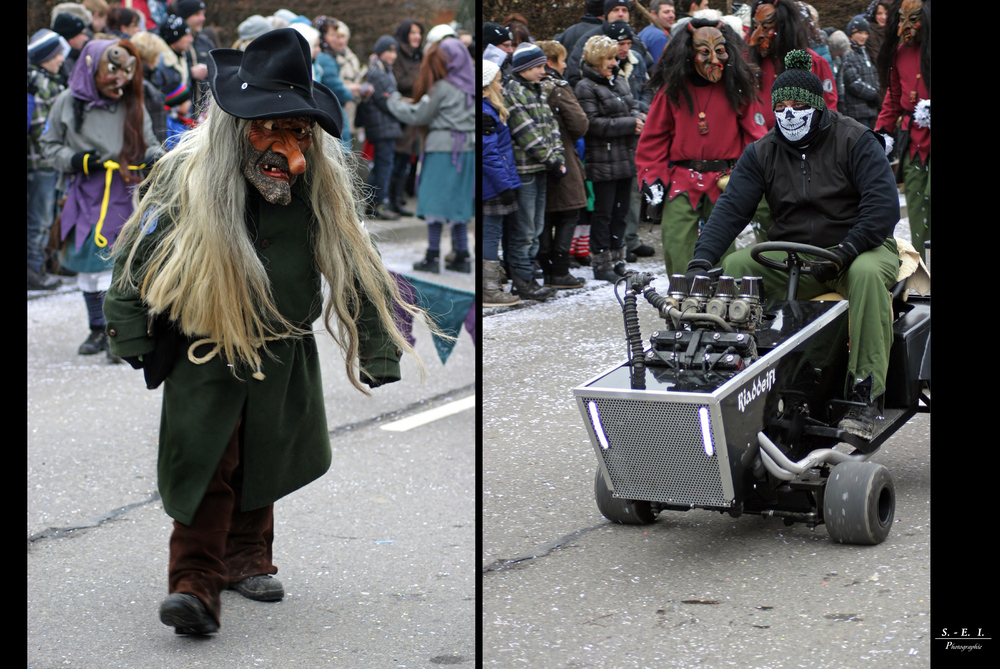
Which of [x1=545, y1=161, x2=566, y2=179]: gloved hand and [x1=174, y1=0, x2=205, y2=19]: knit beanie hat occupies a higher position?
[x1=174, y1=0, x2=205, y2=19]: knit beanie hat

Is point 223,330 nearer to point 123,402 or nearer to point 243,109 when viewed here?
point 243,109

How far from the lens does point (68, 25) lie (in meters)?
9.50

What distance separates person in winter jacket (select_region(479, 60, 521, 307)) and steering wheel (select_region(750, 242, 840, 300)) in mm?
2847

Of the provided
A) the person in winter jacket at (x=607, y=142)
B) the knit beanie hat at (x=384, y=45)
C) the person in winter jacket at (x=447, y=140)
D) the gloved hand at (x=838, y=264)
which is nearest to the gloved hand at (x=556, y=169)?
the person in winter jacket at (x=607, y=142)

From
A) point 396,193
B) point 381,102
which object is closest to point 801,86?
point 381,102

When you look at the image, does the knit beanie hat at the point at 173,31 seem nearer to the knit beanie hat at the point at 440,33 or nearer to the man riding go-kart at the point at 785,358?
the knit beanie hat at the point at 440,33

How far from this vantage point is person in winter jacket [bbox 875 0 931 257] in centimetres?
704

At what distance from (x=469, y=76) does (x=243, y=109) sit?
23.0ft

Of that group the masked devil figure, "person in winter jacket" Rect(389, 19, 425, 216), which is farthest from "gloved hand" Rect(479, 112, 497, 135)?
"person in winter jacket" Rect(389, 19, 425, 216)

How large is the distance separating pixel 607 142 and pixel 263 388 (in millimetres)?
4839

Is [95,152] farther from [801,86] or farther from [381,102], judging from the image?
[381,102]

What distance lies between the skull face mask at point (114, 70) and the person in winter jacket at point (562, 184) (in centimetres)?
265

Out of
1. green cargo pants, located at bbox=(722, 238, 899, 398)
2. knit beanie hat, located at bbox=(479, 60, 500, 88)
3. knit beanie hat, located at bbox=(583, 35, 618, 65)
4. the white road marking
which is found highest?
knit beanie hat, located at bbox=(583, 35, 618, 65)

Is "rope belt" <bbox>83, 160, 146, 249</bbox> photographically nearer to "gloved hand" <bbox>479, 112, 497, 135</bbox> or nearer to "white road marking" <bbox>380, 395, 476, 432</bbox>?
"gloved hand" <bbox>479, 112, 497, 135</bbox>
